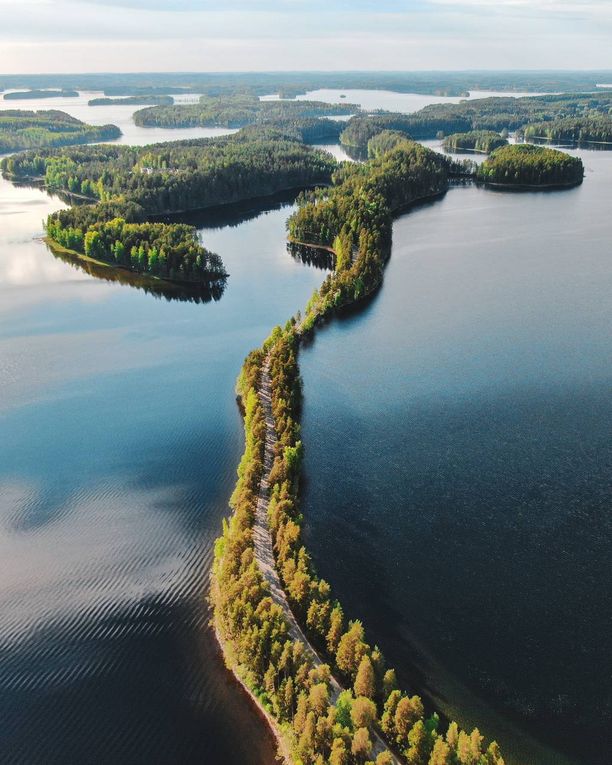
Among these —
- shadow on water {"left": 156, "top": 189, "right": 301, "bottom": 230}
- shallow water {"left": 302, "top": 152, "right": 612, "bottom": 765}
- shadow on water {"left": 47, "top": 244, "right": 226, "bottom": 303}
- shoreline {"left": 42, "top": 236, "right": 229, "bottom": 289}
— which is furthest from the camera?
shadow on water {"left": 156, "top": 189, "right": 301, "bottom": 230}

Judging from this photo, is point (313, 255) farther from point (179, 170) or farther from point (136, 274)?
point (179, 170)

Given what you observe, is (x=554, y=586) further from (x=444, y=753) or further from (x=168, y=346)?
(x=168, y=346)

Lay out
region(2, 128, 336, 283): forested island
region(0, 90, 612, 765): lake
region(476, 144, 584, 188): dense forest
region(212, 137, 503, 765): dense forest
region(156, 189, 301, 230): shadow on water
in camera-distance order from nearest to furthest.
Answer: region(212, 137, 503, 765): dense forest, region(0, 90, 612, 765): lake, region(2, 128, 336, 283): forested island, region(156, 189, 301, 230): shadow on water, region(476, 144, 584, 188): dense forest

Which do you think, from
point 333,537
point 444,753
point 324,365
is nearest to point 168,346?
point 324,365

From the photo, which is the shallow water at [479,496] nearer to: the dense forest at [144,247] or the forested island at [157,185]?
the dense forest at [144,247]

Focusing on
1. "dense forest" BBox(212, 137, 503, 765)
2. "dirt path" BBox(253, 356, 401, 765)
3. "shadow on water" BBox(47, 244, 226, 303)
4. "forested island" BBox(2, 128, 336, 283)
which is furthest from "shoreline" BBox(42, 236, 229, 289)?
"dirt path" BBox(253, 356, 401, 765)

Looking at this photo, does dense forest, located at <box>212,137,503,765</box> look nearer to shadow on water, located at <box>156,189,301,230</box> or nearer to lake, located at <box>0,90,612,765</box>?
lake, located at <box>0,90,612,765</box>
